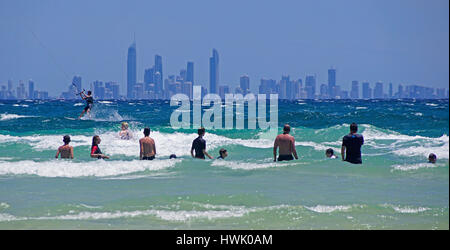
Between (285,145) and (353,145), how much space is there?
4.97 ft

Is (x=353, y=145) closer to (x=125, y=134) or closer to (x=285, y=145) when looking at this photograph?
(x=285, y=145)

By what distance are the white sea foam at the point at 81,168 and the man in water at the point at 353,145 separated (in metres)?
3.82

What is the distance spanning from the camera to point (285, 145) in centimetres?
1253

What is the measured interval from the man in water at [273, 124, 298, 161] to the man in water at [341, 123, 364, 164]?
1.12 m

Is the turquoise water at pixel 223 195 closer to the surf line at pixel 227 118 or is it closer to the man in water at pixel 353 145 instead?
the man in water at pixel 353 145

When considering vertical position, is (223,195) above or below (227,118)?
below

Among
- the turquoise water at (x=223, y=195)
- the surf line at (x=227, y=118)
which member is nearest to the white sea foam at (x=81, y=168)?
the turquoise water at (x=223, y=195)

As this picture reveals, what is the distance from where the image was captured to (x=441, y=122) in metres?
34.7

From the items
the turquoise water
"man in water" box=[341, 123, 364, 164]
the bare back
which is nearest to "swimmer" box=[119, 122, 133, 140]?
the bare back

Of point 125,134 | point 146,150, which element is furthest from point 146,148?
point 125,134

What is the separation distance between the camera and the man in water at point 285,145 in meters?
12.3

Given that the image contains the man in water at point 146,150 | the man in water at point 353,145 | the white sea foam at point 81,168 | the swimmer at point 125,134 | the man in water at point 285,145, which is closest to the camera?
the man in water at point 353,145

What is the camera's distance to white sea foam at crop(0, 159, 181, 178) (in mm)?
12125
